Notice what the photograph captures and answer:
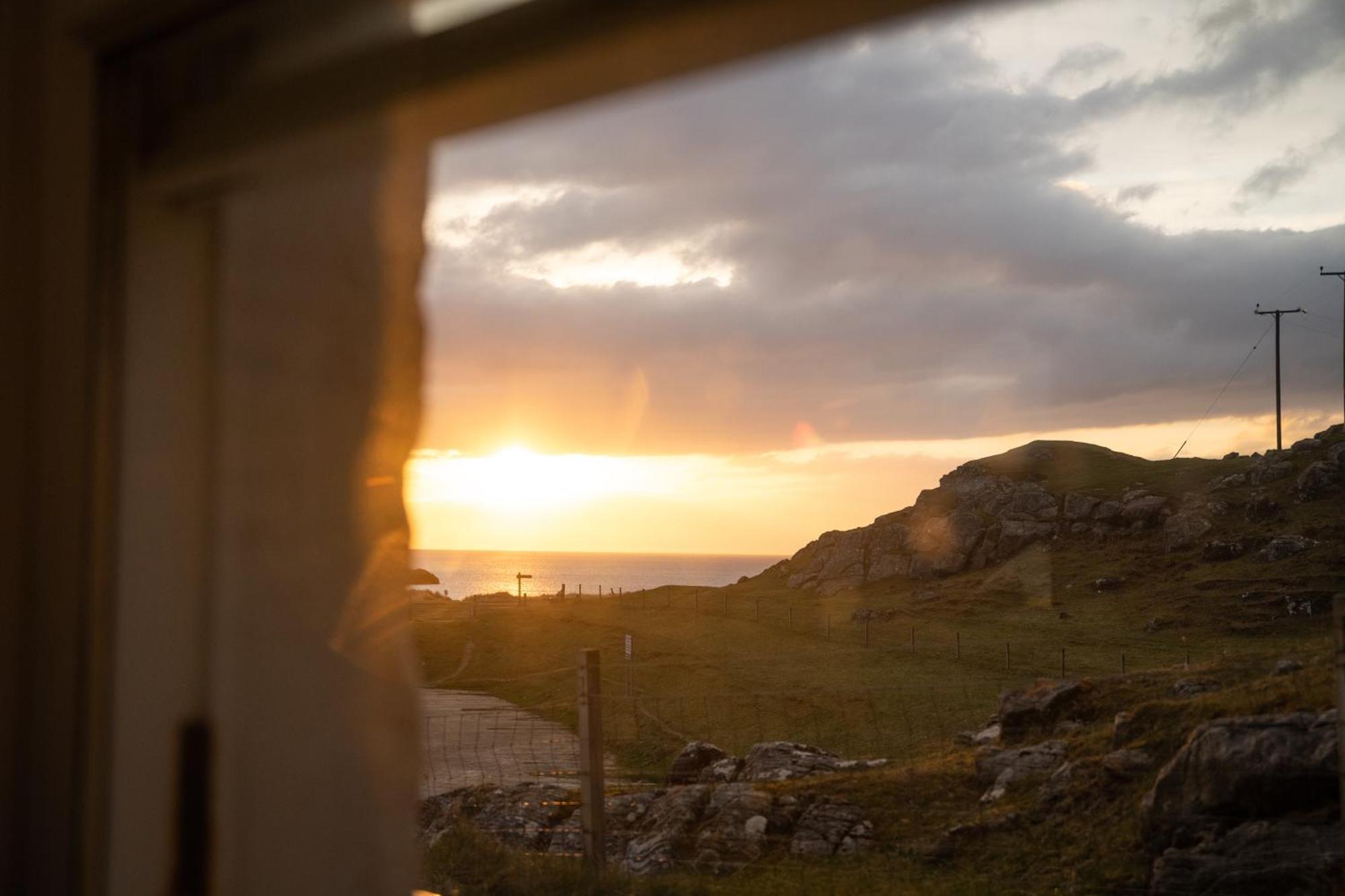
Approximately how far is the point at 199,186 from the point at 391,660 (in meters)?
0.64

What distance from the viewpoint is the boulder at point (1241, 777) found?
12.5 feet

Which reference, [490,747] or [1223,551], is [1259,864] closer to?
[490,747]

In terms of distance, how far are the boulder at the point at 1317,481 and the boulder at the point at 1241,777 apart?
2482 cm

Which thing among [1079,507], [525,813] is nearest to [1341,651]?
[525,813]

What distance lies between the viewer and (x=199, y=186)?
1262 millimetres

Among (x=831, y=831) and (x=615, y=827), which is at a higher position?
(x=831, y=831)

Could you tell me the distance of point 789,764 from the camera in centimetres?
713

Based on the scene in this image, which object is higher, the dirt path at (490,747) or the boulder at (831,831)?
the boulder at (831,831)

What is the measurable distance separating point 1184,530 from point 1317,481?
11.5 feet

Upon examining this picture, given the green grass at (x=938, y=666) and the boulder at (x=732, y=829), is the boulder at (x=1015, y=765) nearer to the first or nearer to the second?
the green grass at (x=938, y=666)

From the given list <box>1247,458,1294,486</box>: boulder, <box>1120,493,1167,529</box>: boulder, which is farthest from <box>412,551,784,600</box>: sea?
<box>1247,458,1294,486</box>: boulder

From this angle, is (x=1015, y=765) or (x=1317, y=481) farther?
(x=1317, y=481)

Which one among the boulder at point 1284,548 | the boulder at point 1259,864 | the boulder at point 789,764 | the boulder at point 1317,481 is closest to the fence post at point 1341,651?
the boulder at point 1259,864

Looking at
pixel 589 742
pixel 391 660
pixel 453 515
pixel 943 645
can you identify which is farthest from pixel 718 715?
pixel 453 515
